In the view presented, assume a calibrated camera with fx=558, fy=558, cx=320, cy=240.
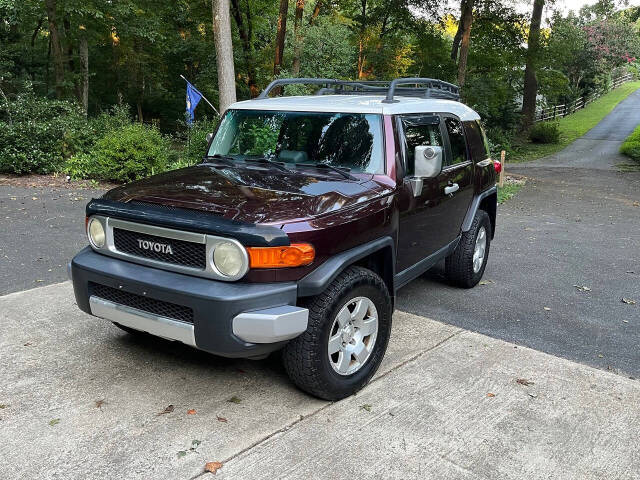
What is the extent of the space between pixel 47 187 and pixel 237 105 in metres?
7.77

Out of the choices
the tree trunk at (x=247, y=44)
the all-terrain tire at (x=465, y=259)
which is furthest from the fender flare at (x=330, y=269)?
the tree trunk at (x=247, y=44)

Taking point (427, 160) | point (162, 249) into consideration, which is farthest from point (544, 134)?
point (162, 249)

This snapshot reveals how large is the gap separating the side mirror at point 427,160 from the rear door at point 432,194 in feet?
0.50

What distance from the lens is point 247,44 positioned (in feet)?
78.2

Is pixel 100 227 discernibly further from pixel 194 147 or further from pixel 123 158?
pixel 194 147

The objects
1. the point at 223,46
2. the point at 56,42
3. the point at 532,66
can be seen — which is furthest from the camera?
the point at 532,66

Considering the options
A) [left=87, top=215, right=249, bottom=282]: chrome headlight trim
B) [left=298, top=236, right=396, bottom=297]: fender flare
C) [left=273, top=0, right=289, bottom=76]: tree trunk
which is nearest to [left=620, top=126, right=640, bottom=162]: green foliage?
[left=273, top=0, right=289, bottom=76]: tree trunk

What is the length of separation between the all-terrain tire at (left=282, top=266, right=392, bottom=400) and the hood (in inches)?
18.6

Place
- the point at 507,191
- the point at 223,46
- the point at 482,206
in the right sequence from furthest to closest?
the point at 507,191 → the point at 223,46 → the point at 482,206

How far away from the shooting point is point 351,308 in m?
3.55

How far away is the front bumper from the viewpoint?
2.95 meters

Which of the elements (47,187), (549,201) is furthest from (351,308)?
(549,201)

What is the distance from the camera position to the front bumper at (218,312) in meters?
2.95

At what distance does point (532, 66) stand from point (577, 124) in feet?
49.4
